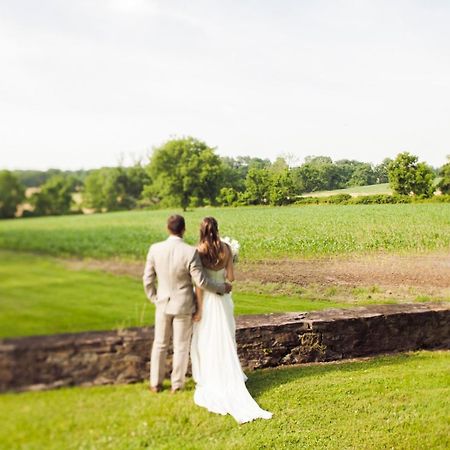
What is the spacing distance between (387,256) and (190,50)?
2.97 meters

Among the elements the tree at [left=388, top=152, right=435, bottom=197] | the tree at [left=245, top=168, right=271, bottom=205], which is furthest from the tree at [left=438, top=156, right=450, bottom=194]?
the tree at [left=245, top=168, right=271, bottom=205]

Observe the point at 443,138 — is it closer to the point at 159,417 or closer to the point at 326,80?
the point at 326,80

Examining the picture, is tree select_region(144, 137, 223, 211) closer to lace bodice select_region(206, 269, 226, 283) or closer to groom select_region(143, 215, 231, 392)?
groom select_region(143, 215, 231, 392)

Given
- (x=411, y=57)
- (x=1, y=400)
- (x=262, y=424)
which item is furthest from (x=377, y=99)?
(x=1, y=400)

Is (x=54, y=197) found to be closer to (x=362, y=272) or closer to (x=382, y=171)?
(x=362, y=272)

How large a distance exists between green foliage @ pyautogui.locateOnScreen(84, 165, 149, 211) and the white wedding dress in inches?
37.3

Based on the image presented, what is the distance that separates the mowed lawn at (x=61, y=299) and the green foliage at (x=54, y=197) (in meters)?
0.41

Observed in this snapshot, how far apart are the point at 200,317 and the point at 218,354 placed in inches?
14.1

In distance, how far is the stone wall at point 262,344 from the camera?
13.4 ft

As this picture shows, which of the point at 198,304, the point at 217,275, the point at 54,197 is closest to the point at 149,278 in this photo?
the point at 198,304

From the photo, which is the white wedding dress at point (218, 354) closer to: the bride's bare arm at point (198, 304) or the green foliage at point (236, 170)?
the bride's bare arm at point (198, 304)

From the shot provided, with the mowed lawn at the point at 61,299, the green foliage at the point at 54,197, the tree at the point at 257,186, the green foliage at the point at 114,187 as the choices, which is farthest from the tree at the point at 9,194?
the tree at the point at 257,186

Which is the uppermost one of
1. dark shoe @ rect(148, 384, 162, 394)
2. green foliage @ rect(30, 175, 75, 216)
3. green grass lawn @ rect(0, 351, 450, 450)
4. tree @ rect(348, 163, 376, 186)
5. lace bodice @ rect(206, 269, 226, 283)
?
→ tree @ rect(348, 163, 376, 186)

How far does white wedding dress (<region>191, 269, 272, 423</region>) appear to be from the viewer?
495cm
